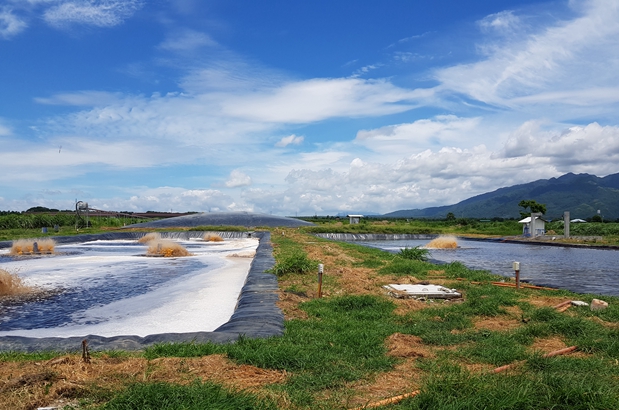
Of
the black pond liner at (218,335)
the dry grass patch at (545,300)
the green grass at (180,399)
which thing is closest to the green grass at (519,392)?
the green grass at (180,399)

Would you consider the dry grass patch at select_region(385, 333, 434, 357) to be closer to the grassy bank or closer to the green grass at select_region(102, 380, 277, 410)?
the grassy bank

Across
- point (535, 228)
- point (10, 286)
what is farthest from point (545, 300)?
point (535, 228)

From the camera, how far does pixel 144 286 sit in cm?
1293

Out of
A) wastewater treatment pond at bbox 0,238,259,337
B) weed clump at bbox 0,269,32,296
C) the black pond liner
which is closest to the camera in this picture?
the black pond liner

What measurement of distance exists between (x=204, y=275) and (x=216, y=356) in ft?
33.9

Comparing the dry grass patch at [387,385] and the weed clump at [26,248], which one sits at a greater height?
the weed clump at [26,248]

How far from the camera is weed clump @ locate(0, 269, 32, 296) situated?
440 inches

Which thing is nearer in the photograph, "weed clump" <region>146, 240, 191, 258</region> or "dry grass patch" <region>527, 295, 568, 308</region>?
"dry grass patch" <region>527, 295, 568, 308</region>

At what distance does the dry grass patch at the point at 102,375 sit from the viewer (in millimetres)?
3721

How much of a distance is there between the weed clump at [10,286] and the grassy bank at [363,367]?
729cm

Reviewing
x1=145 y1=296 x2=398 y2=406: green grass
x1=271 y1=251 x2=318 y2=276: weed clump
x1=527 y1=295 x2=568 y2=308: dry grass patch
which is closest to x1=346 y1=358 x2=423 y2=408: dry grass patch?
x1=145 y1=296 x2=398 y2=406: green grass

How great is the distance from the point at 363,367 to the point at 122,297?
811 cm

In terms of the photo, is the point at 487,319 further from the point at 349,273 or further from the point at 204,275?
the point at 204,275

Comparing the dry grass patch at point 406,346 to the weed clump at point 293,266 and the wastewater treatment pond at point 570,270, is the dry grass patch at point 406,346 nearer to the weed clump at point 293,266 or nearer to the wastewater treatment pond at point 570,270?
the weed clump at point 293,266
